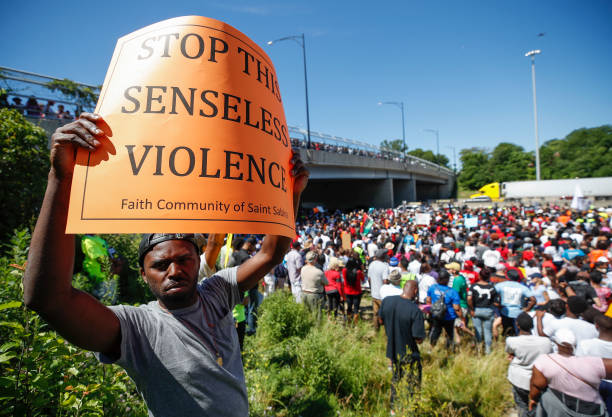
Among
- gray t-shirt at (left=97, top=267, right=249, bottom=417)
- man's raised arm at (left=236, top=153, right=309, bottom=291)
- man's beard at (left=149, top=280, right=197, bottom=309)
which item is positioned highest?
man's raised arm at (left=236, top=153, right=309, bottom=291)

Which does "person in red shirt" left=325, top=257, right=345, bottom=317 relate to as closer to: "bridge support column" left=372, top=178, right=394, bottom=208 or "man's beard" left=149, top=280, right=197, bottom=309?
"man's beard" left=149, top=280, right=197, bottom=309

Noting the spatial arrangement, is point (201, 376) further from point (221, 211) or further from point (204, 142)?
point (204, 142)

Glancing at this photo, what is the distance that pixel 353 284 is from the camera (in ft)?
23.8

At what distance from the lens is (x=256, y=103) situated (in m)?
1.41

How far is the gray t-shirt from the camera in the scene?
1302 mm

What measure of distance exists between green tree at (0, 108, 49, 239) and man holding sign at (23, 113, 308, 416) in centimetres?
530

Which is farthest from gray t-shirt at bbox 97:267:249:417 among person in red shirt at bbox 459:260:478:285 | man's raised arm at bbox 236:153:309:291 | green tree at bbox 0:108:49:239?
person in red shirt at bbox 459:260:478:285

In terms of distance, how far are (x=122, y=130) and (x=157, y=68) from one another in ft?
1.00

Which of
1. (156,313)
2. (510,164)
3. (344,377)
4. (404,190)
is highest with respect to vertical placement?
(510,164)

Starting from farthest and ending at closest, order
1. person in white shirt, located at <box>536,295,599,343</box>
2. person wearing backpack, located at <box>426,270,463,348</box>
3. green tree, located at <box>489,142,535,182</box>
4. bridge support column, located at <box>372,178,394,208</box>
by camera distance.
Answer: green tree, located at <box>489,142,535,182</box>
bridge support column, located at <box>372,178,394,208</box>
person wearing backpack, located at <box>426,270,463,348</box>
person in white shirt, located at <box>536,295,599,343</box>

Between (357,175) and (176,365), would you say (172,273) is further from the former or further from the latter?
(357,175)

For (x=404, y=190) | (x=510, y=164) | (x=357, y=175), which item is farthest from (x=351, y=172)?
(x=510, y=164)

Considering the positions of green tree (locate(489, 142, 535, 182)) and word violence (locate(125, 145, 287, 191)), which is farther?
green tree (locate(489, 142, 535, 182))

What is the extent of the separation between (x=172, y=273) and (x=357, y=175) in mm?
31416
